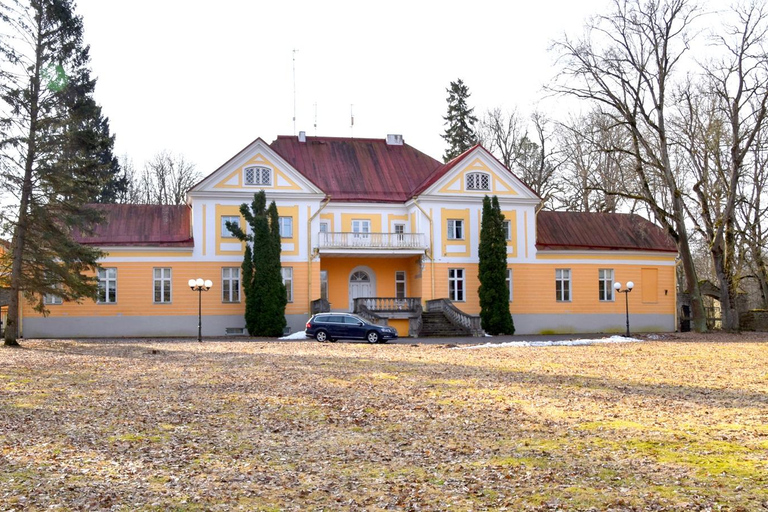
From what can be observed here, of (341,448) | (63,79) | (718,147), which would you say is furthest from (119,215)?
(341,448)

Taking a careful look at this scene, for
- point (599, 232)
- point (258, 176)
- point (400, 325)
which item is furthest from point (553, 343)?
point (258, 176)

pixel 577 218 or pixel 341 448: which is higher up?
pixel 577 218

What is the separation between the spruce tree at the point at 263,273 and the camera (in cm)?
3556

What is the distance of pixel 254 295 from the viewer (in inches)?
1409

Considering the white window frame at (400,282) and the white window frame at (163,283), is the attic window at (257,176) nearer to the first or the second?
the white window frame at (163,283)

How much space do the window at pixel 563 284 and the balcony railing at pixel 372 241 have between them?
7.60 meters

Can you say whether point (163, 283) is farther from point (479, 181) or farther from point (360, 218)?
point (479, 181)

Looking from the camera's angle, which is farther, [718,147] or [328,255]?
[328,255]

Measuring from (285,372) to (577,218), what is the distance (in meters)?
29.7

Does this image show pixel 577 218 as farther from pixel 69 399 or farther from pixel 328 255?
pixel 69 399

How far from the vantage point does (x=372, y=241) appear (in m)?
38.8

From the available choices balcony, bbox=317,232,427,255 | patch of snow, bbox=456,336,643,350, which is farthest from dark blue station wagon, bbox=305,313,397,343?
balcony, bbox=317,232,427,255

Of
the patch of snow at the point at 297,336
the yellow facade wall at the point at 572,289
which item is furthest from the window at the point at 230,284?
the yellow facade wall at the point at 572,289

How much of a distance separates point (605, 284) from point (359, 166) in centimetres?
1468
